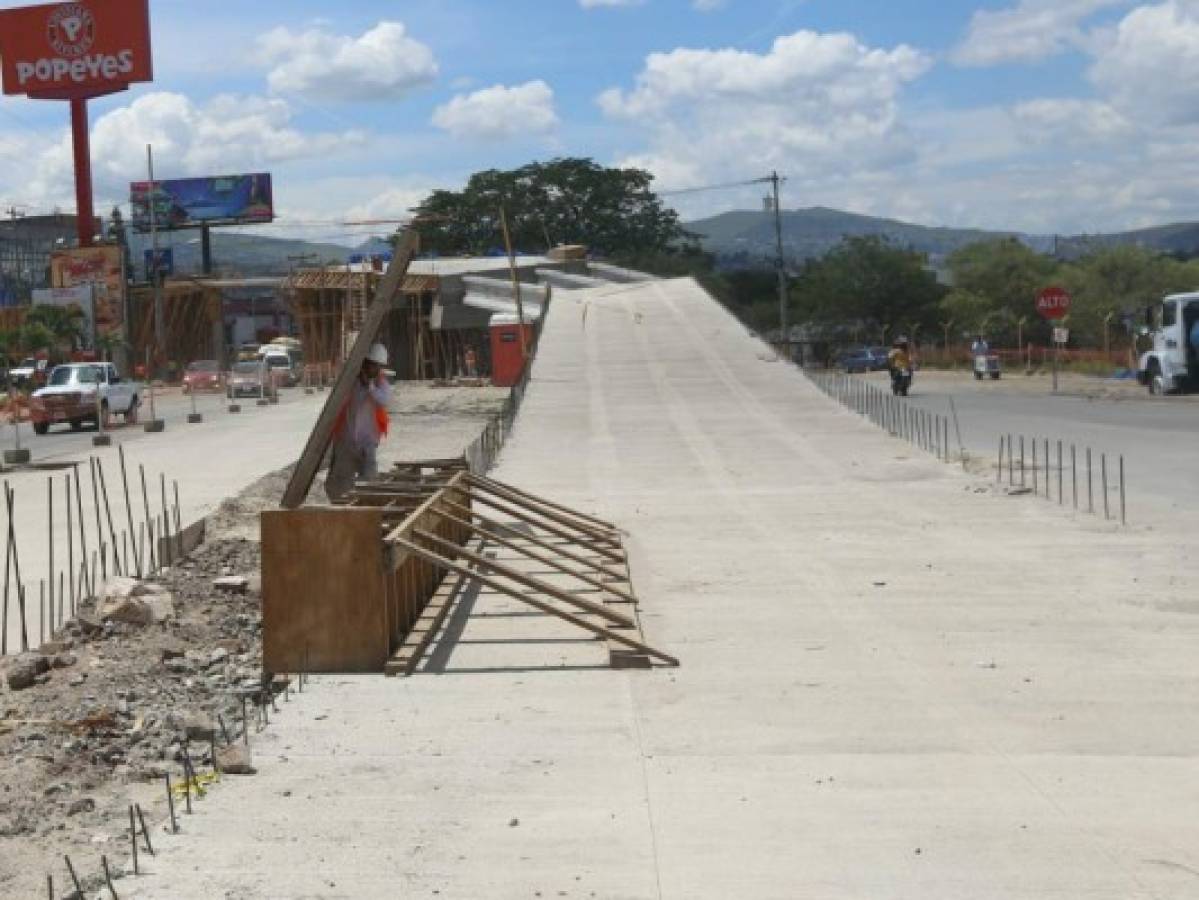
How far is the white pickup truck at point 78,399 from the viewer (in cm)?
4291

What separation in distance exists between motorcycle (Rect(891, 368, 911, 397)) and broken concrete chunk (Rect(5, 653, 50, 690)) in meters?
38.4

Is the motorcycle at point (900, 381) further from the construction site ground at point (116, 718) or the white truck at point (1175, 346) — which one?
the construction site ground at point (116, 718)

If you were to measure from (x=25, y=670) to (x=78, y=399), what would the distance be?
35095 millimetres

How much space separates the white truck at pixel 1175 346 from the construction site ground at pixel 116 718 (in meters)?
34.8

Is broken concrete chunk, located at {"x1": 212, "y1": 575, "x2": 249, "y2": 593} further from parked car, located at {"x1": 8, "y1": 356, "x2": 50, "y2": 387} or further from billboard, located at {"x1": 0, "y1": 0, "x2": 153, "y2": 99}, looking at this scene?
billboard, located at {"x1": 0, "y1": 0, "x2": 153, "y2": 99}

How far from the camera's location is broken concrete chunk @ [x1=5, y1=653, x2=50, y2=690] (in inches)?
379

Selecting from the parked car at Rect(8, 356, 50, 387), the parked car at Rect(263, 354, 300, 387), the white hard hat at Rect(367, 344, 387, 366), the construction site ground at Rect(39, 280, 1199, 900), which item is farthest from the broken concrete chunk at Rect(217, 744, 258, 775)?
the parked car at Rect(263, 354, 300, 387)

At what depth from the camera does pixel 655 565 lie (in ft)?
46.5

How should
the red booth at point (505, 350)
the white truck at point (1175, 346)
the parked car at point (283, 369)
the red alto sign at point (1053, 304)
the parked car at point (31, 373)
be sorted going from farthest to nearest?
the parked car at point (283, 369) → the parked car at point (31, 373) → the red booth at point (505, 350) → the red alto sign at point (1053, 304) → the white truck at point (1175, 346)

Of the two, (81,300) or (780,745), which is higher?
(81,300)

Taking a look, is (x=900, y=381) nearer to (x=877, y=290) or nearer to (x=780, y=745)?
(x=780, y=745)

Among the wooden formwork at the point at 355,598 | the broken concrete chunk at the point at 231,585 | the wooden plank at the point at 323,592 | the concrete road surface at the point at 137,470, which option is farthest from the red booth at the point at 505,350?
the wooden plank at the point at 323,592

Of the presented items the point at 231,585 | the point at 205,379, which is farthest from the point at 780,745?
the point at 205,379

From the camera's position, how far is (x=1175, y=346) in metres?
44.6
